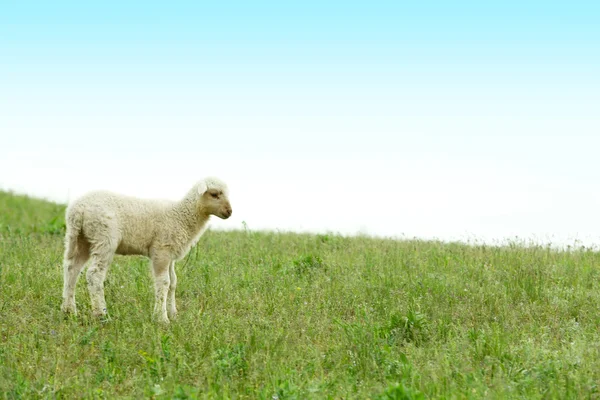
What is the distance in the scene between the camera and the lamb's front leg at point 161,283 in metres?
9.94

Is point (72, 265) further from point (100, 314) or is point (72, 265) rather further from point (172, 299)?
point (172, 299)

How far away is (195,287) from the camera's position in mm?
11969

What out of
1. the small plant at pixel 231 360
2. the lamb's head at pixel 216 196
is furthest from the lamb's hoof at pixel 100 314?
the small plant at pixel 231 360

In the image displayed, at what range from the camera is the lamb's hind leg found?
10359 mm

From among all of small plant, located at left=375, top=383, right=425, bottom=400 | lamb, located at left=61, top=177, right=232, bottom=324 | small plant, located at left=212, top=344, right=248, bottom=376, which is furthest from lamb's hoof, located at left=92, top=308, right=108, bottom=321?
small plant, located at left=375, top=383, right=425, bottom=400

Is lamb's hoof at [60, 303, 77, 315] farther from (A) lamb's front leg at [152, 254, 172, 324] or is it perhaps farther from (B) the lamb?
(A) lamb's front leg at [152, 254, 172, 324]

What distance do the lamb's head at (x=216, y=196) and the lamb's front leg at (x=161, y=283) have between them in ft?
3.39

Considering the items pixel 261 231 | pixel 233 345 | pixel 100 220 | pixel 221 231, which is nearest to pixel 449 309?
pixel 233 345

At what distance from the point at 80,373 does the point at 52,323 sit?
226 centimetres

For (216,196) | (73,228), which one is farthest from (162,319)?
(216,196)

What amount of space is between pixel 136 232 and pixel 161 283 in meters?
0.84

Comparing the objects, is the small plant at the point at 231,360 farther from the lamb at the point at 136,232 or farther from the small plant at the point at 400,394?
the lamb at the point at 136,232

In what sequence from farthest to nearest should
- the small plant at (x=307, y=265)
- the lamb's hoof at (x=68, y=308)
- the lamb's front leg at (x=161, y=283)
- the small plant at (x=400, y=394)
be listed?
1. the small plant at (x=307, y=265)
2. the lamb's hoof at (x=68, y=308)
3. the lamb's front leg at (x=161, y=283)
4. the small plant at (x=400, y=394)

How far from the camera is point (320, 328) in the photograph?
9.47 metres
